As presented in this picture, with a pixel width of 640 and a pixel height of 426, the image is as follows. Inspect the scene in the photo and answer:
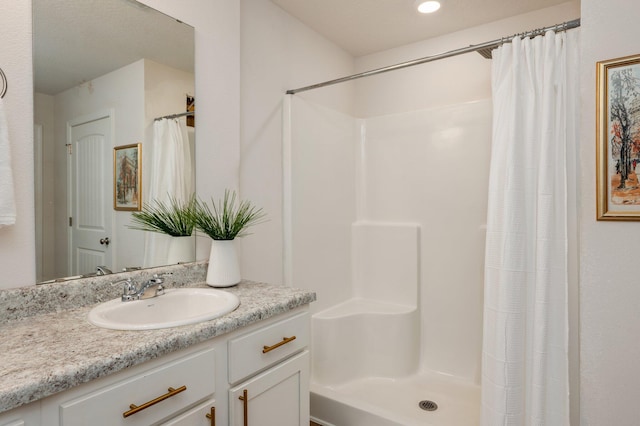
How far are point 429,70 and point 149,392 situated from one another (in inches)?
105

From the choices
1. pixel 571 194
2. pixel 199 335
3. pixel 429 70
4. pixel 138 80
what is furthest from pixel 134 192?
pixel 429 70

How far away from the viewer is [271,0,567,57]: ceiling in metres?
2.25

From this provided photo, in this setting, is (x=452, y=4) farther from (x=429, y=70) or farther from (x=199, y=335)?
(x=199, y=335)

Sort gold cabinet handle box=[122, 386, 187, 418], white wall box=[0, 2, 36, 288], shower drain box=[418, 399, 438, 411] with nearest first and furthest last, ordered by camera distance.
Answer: gold cabinet handle box=[122, 386, 187, 418]
white wall box=[0, 2, 36, 288]
shower drain box=[418, 399, 438, 411]

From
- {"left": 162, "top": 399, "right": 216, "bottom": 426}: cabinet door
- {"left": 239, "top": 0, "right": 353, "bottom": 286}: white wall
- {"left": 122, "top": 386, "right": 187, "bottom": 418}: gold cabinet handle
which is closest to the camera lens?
{"left": 122, "top": 386, "right": 187, "bottom": 418}: gold cabinet handle

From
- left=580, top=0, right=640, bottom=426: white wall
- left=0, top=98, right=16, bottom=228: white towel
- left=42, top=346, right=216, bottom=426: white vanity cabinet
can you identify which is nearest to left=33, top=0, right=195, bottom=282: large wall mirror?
left=0, top=98, right=16, bottom=228: white towel

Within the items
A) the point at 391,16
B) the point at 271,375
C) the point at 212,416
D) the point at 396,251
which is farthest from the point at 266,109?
the point at 212,416

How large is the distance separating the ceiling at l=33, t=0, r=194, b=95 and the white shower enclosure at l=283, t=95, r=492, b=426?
829 mm

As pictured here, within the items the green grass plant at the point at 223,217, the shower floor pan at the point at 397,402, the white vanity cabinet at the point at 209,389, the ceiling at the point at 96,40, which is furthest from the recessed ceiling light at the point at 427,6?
the shower floor pan at the point at 397,402

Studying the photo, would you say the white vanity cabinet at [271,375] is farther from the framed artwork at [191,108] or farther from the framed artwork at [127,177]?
the framed artwork at [191,108]

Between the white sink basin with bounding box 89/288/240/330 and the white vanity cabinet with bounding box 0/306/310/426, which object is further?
the white sink basin with bounding box 89/288/240/330

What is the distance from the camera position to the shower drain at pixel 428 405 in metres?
2.21

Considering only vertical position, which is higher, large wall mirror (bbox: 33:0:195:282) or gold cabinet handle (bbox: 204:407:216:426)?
large wall mirror (bbox: 33:0:195:282)

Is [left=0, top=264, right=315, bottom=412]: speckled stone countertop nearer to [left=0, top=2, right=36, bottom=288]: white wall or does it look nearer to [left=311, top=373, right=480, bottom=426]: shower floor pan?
[left=0, top=2, right=36, bottom=288]: white wall
